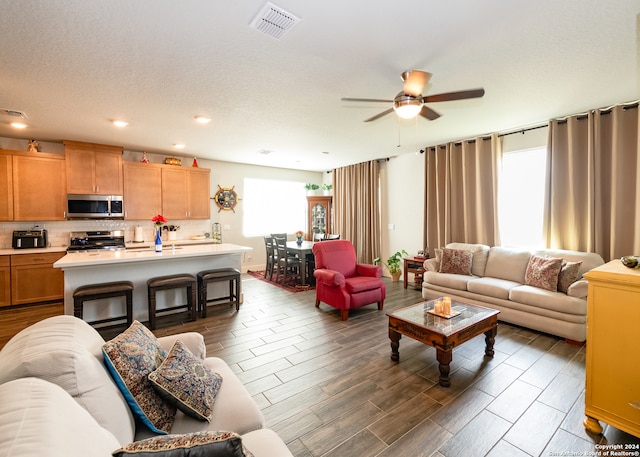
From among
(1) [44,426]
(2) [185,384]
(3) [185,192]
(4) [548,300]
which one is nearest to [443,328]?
(4) [548,300]

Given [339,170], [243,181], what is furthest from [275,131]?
[339,170]

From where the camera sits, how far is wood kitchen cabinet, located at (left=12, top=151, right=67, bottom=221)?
466cm

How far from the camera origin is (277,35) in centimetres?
212

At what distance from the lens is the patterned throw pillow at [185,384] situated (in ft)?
4.46

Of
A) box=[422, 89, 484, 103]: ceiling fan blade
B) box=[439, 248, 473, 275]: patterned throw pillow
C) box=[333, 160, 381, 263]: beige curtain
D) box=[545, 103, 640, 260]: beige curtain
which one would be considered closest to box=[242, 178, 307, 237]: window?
box=[333, 160, 381, 263]: beige curtain

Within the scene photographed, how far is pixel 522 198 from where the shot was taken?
4633 mm

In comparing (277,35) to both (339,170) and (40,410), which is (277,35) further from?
(339,170)

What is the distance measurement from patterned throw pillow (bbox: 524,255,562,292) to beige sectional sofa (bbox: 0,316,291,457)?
12.4 ft

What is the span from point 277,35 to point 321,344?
9.66 feet

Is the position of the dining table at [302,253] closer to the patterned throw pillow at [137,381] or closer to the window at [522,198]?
the window at [522,198]

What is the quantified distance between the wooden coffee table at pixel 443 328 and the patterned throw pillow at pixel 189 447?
2.13 metres

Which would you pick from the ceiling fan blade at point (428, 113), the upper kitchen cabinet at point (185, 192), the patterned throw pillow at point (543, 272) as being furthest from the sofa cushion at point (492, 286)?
the upper kitchen cabinet at point (185, 192)

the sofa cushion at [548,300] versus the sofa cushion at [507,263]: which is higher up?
the sofa cushion at [507,263]

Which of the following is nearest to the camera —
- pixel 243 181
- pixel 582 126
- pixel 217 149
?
pixel 582 126
